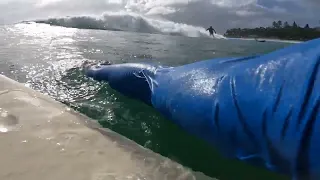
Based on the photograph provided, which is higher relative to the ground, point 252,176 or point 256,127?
point 256,127

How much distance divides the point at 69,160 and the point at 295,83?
49.6 inches

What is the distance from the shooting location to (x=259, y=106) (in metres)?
1.62

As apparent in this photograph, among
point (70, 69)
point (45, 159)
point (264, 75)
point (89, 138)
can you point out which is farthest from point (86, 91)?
point (264, 75)

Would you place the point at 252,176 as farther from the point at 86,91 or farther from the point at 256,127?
the point at 86,91

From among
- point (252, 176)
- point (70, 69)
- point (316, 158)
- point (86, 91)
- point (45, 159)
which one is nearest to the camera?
point (316, 158)

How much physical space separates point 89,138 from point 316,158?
125 cm

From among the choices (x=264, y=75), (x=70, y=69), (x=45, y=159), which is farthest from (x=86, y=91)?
(x=264, y=75)

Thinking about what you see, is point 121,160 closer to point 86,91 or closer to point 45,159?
point 45,159

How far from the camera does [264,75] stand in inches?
67.9

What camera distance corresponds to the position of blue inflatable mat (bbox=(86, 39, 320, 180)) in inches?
55.5

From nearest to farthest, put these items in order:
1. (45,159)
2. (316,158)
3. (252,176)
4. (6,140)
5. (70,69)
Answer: (316,158)
(45,159)
(6,140)
(252,176)
(70,69)

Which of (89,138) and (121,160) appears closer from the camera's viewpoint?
(121,160)

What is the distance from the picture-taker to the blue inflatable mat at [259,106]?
1.41 meters

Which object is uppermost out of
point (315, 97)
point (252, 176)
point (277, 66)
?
point (277, 66)
